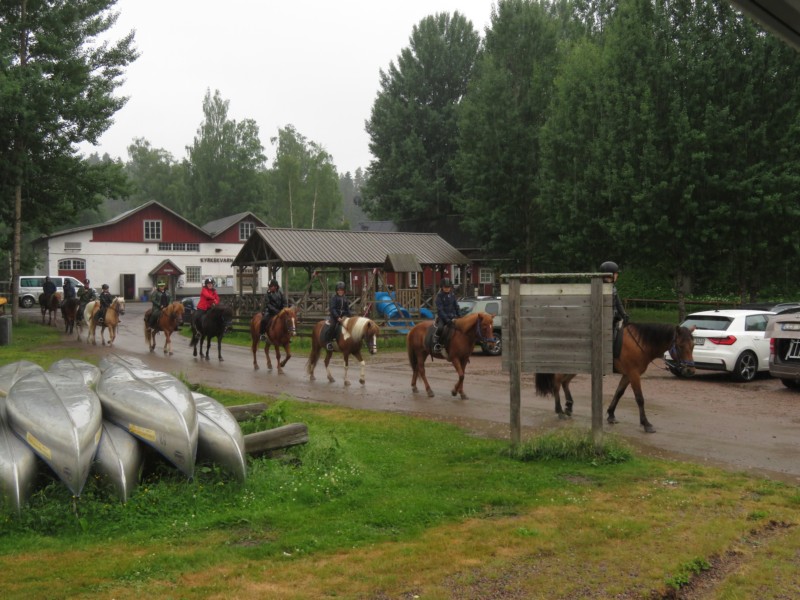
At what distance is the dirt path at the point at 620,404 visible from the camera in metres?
10.2

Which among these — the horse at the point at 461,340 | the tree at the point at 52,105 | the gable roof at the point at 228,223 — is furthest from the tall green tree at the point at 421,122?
the horse at the point at 461,340

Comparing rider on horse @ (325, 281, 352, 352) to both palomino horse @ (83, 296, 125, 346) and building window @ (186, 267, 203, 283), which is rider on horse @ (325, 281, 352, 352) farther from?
building window @ (186, 267, 203, 283)

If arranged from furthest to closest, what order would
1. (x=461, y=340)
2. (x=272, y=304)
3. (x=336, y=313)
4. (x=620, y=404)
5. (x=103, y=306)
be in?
1. (x=103, y=306)
2. (x=272, y=304)
3. (x=336, y=313)
4. (x=461, y=340)
5. (x=620, y=404)

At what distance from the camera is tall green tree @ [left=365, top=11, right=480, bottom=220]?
183 feet

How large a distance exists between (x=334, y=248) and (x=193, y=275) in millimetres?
27610

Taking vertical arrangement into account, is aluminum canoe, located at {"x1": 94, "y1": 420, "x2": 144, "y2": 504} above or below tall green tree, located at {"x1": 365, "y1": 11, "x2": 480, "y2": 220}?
below

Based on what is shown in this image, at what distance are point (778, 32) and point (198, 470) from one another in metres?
6.38

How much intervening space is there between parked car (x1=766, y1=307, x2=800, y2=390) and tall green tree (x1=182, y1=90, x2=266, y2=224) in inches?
2680

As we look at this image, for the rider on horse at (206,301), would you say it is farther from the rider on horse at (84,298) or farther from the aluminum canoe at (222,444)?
the aluminum canoe at (222,444)

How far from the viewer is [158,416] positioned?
716cm

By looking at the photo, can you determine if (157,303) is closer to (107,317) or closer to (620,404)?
(107,317)

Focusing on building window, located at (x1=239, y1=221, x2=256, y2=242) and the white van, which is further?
building window, located at (x1=239, y1=221, x2=256, y2=242)

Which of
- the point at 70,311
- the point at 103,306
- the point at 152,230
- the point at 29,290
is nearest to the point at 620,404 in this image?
the point at 103,306

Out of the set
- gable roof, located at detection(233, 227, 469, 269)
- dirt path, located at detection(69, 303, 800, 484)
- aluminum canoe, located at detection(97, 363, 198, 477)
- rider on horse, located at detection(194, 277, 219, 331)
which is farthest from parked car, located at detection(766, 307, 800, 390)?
gable roof, located at detection(233, 227, 469, 269)
